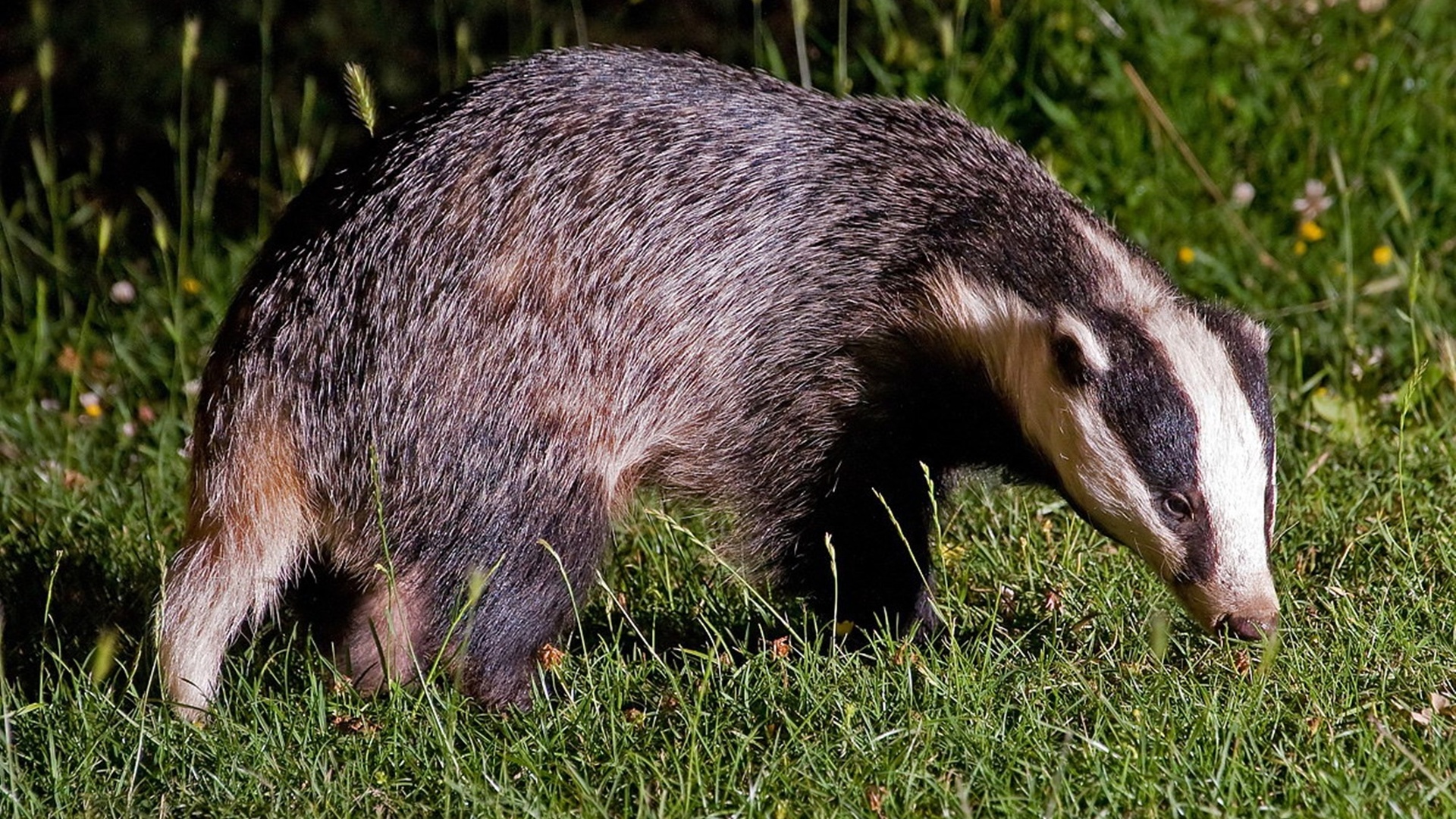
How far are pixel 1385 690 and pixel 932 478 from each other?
1.08m

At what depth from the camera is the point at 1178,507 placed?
3.43 metres

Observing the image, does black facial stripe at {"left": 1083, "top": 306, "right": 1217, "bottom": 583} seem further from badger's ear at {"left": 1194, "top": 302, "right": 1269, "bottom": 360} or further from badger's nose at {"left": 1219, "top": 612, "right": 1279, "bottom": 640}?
badger's ear at {"left": 1194, "top": 302, "right": 1269, "bottom": 360}

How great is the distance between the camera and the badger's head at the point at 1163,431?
3.40m

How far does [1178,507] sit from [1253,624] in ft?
0.83

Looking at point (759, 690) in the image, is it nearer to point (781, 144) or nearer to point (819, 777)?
point (819, 777)

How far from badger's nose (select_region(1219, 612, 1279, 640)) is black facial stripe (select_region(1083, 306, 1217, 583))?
0.32 feet

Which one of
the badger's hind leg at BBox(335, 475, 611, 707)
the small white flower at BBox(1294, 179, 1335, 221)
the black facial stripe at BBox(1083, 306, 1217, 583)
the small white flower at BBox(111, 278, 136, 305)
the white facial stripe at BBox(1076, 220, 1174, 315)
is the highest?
the white facial stripe at BBox(1076, 220, 1174, 315)

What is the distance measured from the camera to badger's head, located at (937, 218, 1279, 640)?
3.40m

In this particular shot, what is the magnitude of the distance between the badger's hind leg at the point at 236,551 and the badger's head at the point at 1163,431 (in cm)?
149

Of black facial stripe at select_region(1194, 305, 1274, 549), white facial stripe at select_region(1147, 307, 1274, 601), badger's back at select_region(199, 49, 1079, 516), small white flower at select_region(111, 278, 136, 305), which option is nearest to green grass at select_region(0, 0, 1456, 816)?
small white flower at select_region(111, 278, 136, 305)

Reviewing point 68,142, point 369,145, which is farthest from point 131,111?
point 369,145

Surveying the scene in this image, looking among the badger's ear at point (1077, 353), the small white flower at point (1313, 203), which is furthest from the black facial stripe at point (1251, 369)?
the small white flower at point (1313, 203)

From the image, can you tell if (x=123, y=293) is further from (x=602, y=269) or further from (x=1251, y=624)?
(x=1251, y=624)

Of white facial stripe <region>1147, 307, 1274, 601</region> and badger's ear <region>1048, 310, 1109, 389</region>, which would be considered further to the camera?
badger's ear <region>1048, 310, 1109, 389</region>
